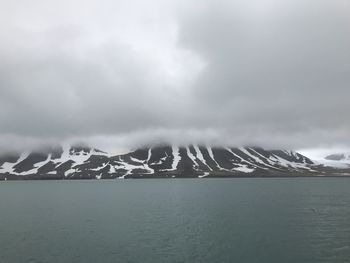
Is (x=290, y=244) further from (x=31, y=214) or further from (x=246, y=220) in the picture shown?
(x=31, y=214)

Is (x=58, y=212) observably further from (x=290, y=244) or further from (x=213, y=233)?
(x=290, y=244)

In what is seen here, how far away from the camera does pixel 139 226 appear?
74.9m

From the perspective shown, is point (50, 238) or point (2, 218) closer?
point (50, 238)

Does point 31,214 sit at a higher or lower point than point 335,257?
higher

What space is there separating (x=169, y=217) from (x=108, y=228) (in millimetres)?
20342

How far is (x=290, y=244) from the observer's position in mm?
55969

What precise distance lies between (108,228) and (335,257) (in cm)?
4251

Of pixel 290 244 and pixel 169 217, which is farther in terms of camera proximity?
pixel 169 217

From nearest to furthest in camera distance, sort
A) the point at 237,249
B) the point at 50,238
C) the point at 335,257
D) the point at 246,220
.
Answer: the point at 335,257
the point at 237,249
the point at 50,238
the point at 246,220

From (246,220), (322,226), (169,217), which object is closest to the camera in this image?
(322,226)

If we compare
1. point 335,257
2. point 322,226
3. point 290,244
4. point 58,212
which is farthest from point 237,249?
point 58,212

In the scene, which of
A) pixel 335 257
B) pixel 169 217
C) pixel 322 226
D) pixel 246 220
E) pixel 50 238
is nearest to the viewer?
pixel 335 257

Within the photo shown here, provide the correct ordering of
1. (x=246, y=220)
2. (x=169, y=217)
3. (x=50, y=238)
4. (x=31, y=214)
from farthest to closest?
(x=31, y=214) < (x=169, y=217) < (x=246, y=220) < (x=50, y=238)

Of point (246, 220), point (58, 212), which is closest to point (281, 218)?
point (246, 220)
